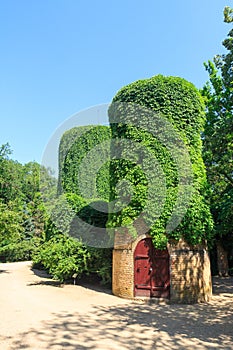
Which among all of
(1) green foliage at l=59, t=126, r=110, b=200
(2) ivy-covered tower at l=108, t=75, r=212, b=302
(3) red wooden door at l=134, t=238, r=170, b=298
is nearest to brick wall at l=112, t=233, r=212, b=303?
(2) ivy-covered tower at l=108, t=75, r=212, b=302

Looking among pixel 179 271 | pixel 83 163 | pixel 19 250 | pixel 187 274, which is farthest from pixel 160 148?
pixel 19 250

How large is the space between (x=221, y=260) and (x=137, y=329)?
13519mm

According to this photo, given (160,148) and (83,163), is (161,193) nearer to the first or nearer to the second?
(160,148)

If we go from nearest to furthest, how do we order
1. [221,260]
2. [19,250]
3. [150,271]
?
1. [150,271]
2. [221,260]
3. [19,250]

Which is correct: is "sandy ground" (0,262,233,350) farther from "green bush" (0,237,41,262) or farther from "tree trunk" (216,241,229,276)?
"green bush" (0,237,41,262)

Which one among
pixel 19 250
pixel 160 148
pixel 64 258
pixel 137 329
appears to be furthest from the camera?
pixel 19 250

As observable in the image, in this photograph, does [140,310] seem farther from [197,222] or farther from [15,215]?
[15,215]

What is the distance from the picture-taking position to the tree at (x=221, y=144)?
36.8 ft

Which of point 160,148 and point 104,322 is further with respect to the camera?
point 160,148

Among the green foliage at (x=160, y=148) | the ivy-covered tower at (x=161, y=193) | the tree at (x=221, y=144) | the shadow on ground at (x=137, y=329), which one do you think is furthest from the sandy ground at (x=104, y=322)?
the tree at (x=221, y=144)

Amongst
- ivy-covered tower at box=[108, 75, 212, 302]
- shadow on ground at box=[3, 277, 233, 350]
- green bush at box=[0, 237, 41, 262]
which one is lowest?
shadow on ground at box=[3, 277, 233, 350]

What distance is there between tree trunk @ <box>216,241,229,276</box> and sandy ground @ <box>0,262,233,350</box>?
7684 millimetres

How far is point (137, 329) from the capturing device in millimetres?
6738

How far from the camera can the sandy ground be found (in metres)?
5.69
